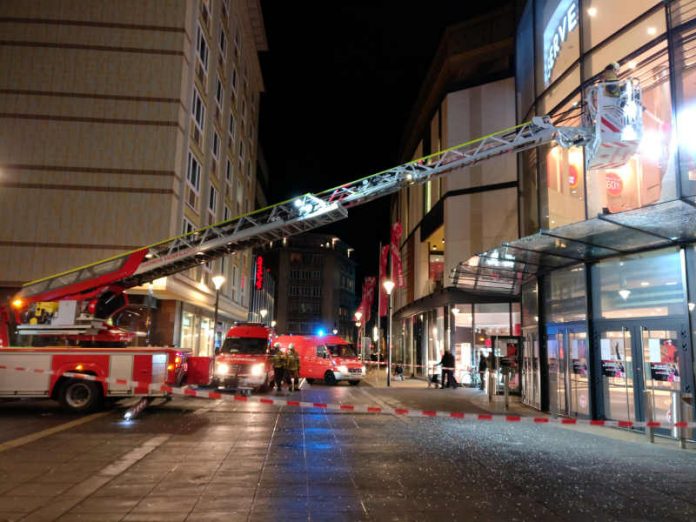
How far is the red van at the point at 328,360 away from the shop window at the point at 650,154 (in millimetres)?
16660

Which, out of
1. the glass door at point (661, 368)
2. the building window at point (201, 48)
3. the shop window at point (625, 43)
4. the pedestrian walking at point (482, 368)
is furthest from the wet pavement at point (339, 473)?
the building window at point (201, 48)

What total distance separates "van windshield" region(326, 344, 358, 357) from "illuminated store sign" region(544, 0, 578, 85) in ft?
53.7

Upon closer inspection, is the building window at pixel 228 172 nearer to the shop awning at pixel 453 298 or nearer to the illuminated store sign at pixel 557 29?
the shop awning at pixel 453 298

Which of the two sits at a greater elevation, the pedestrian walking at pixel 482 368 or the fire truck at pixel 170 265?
the fire truck at pixel 170 265

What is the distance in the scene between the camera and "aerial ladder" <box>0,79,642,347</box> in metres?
12.5

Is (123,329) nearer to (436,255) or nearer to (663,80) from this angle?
(663,80)

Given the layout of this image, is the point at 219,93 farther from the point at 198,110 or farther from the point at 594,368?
the point at 594,368

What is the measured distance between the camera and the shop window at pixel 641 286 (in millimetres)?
11352

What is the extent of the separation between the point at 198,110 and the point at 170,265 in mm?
17587

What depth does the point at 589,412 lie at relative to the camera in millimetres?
13227

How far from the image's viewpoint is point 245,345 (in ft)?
72.7

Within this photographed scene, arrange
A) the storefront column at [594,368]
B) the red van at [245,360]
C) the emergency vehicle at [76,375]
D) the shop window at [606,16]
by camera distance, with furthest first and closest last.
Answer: the red van at [245,360], the emergency vehicle at [76,375], the storefront column at [594,368], the shop window at [606,16]

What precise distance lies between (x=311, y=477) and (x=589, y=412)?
8236 millimetres

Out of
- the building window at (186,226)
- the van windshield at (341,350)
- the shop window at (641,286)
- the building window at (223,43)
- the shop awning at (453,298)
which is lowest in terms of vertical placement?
the van windshield at (341,350)
